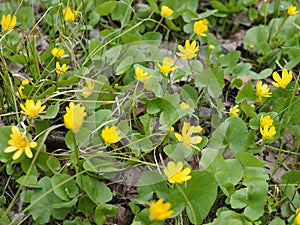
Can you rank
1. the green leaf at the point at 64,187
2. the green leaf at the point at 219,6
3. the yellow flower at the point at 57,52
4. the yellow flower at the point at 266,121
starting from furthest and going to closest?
the green leaf at the point at 219,6
the yellow flower at the point at 57,52
the yellow flower at the point at 266,121
the green leaf at the point at 64,187

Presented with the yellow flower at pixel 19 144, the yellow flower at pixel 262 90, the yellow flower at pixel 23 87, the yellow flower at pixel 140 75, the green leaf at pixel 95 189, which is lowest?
the green leaf at pixel 95 189

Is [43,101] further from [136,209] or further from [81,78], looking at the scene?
[136,209]

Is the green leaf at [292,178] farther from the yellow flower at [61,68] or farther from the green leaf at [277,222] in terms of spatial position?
the yellow flower at [61,68]

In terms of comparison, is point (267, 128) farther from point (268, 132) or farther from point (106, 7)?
point (106, 7)

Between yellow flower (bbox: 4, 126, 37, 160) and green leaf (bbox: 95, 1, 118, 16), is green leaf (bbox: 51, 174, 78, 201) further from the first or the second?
green leaf (bbox: 95, 1, 118, 16)

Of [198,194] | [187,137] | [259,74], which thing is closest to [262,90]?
[259,74]

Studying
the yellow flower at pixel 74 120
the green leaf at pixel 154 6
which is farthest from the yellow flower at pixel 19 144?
the green leaf at pixel 154 6

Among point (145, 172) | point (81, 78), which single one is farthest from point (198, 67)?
point (145, 172)

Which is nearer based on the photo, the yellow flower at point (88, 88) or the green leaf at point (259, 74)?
the yellow flower at point (88, 88)
